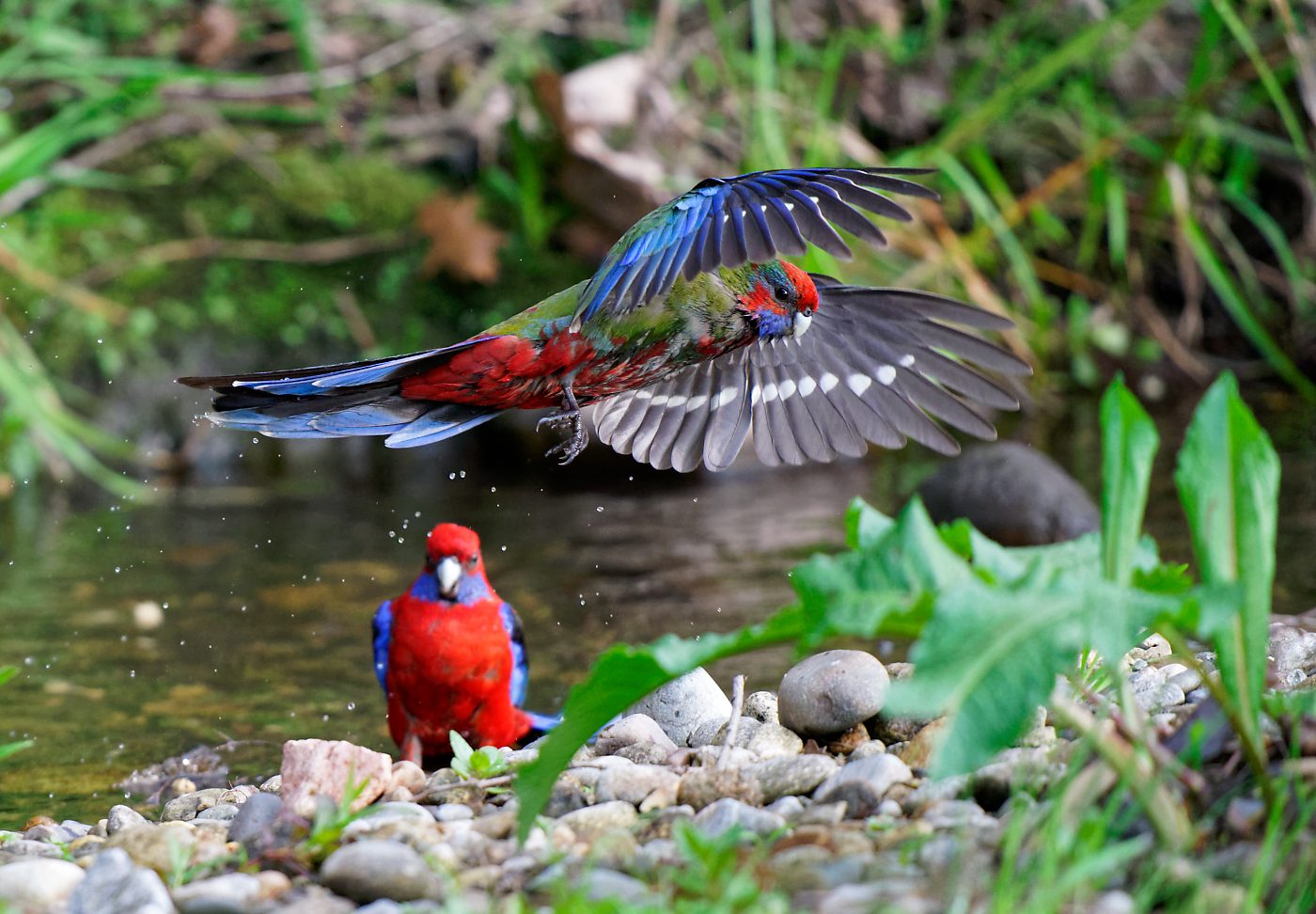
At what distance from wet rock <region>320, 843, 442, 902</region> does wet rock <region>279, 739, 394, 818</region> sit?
→ 0.95ft

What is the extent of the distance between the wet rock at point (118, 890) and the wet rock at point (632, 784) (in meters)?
0.65

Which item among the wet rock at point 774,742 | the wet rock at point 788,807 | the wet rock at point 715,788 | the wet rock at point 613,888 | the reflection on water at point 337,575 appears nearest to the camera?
the wet rock at point 613,888

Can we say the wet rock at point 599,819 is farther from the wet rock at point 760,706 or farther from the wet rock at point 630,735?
the wet rock at point 760,706

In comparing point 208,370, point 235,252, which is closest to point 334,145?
point 235,252

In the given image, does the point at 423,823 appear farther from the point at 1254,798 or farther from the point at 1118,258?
the point at 1118,258

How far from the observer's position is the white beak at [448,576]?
3.20 metres

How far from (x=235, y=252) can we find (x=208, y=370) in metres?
0.65

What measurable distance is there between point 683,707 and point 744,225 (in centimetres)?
95

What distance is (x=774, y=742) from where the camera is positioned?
2.51m

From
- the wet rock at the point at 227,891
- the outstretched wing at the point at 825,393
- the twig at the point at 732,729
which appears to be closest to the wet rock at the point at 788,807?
the twig at the point at 732,729

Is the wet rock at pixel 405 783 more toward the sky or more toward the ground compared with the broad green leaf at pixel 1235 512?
more toward the ground

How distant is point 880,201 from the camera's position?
253 centimetres

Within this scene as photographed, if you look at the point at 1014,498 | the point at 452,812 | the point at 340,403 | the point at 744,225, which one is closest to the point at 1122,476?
the point at 744,225

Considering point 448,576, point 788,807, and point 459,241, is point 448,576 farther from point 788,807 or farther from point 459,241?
point 459,241
